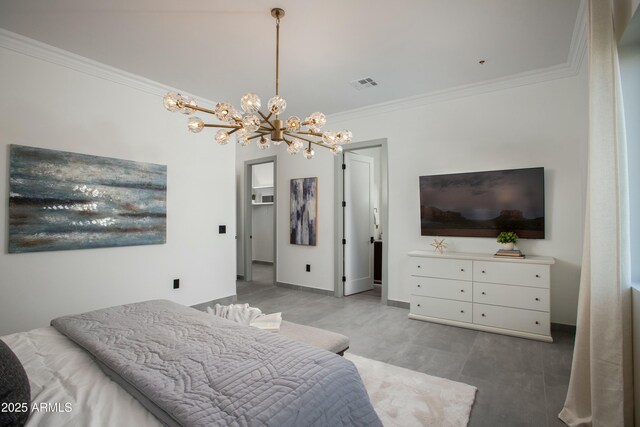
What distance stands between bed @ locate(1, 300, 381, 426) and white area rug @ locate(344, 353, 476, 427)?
32.6 inches

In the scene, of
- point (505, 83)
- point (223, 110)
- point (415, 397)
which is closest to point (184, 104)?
point (223, 110)

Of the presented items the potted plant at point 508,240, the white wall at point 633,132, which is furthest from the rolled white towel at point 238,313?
the potted plant at point 508,240

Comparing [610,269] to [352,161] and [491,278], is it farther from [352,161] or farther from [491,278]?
[352,161]

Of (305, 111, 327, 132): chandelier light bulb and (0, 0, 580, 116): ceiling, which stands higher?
(0, 0, 580, 116): ceiling

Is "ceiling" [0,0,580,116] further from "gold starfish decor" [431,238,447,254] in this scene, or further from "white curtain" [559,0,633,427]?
"gold starfish decor" [431,238,447,254]

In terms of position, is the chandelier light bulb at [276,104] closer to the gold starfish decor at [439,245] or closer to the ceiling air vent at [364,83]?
the ceiling air vent at [364,83]

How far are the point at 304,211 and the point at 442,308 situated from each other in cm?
269

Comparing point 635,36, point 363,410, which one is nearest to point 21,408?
point 363,410

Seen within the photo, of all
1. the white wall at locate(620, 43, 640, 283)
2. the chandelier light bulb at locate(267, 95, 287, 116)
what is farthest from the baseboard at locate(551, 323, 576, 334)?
the chandelier light bulb at locate(267, 95, 287, 116)

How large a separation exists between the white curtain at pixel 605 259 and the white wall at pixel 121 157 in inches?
158

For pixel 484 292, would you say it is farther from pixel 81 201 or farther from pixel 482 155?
pixel 81 201

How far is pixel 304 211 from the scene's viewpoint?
546 cm

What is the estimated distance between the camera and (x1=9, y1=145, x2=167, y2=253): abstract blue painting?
2811 millimetres

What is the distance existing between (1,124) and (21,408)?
289 centimetres
